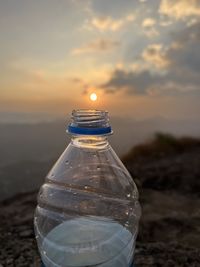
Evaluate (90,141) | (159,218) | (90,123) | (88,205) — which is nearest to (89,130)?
(90,123)

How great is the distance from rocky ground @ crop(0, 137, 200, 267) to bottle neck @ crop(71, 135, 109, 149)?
1.44 meters

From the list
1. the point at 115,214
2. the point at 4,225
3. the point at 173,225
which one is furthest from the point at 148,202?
the point at 115,214

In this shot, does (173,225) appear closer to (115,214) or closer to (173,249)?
(173,249)

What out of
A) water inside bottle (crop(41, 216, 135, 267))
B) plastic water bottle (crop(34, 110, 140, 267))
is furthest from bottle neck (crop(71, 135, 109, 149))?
water inside bottle (crop(41, 216, 135, 267))

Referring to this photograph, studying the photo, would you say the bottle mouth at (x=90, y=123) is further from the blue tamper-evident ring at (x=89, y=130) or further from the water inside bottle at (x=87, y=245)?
the water inside bottle at (x=87, y=245)

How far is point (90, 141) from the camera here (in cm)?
239

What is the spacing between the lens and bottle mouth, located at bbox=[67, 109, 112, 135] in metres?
2.22

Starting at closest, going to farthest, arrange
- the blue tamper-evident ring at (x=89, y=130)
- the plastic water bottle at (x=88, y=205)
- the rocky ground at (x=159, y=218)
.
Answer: the blue tamper-evident ring at (x=89, y=130) < the plastic water bottle at (x=88, y=205) < the rocky ground at (x=159, y=218)

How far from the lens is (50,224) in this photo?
2533 millimetres

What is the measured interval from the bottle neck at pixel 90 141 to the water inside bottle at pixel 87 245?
0.43 m

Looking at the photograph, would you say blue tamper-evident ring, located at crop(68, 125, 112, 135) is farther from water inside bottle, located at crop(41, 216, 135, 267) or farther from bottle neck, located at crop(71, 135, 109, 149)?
water inside bottle, located at crop(41, 216, 135, 267)

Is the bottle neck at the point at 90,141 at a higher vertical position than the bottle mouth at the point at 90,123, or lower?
lower

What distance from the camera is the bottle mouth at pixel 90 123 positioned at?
222 centimetres

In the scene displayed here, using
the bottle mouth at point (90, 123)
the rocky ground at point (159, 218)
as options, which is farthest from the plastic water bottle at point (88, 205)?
the rocky ground at point (159, 218)
